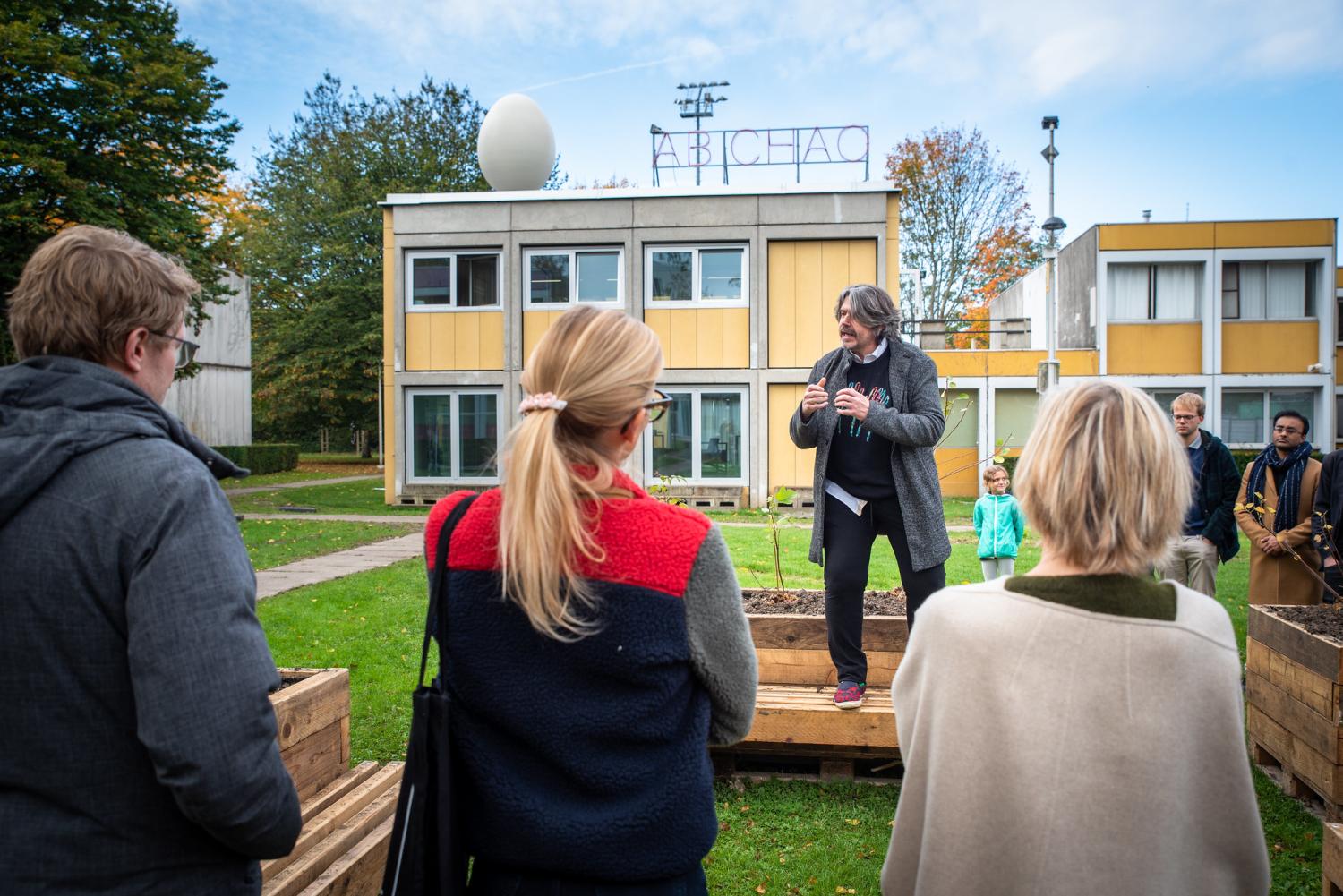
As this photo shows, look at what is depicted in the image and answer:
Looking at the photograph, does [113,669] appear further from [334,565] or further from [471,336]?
[471,336]

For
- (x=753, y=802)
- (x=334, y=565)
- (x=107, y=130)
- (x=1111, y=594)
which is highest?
(x=107, y=130)

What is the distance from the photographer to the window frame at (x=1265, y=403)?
2439 cm

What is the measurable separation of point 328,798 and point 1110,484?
2659mm

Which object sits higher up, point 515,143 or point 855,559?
point 515,143

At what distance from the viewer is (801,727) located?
4316 millimetres

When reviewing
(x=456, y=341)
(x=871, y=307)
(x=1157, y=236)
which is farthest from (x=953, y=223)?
(x=871, y=307)

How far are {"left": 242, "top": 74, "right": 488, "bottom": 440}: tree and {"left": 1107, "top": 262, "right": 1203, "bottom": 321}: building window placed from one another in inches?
970

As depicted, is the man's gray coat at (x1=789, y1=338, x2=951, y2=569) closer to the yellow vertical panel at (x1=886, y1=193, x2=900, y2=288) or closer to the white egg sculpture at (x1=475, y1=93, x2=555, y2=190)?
the yellow vertical panel at (x1=886, y1=193, x2=900, y2=288)

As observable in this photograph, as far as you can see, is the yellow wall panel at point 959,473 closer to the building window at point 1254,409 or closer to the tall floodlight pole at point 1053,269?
the tall floodlight pole at point 1053,269

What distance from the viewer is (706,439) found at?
1975 cm

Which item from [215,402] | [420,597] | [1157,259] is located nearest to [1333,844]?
[420,597]

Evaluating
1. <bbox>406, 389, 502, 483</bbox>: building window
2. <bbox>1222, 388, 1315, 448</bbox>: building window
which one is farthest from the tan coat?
<bbox>1222, 388, 1315, 448</bbox>: building window

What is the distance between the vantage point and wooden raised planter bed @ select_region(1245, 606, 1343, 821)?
4039 mm

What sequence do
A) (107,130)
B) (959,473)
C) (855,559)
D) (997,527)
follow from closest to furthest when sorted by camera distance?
(855,559) < (997,527) < (107,130) < (959,473)
